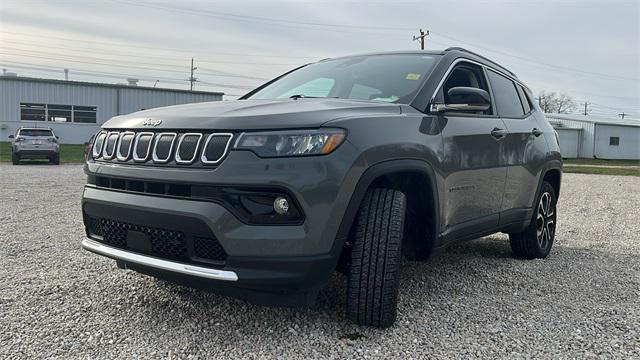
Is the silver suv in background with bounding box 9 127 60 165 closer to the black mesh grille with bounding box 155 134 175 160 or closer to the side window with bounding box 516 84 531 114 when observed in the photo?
the side window with bounding box 516 84 531 114

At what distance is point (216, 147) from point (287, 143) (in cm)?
36

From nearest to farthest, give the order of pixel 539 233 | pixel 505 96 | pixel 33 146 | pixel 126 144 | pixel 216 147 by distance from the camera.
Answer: pixel 216 147 → pixel 126 144 → pixel 505 96 → pixel 539 233 → pixel 33 146

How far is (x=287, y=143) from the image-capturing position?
2.64 meters

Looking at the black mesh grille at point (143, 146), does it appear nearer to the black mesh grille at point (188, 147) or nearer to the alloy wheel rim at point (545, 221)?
the black mesh grille at point (188, 147)

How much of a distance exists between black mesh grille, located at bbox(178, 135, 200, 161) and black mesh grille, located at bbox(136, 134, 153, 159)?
0.25m

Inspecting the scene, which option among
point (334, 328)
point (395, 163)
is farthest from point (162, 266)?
point (395, 163)

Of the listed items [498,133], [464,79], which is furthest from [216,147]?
[498,133]

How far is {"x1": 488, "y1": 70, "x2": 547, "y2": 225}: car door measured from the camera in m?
4.45

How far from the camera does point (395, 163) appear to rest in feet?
9.82

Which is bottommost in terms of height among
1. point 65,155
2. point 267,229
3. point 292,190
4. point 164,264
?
point 65,155

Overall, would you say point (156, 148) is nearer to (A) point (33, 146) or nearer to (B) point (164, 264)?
(B) point (164, 264)

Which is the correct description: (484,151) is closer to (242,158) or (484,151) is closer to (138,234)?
(242,158)

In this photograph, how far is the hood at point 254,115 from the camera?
2684 millimetres

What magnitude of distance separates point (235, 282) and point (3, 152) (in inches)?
1151
